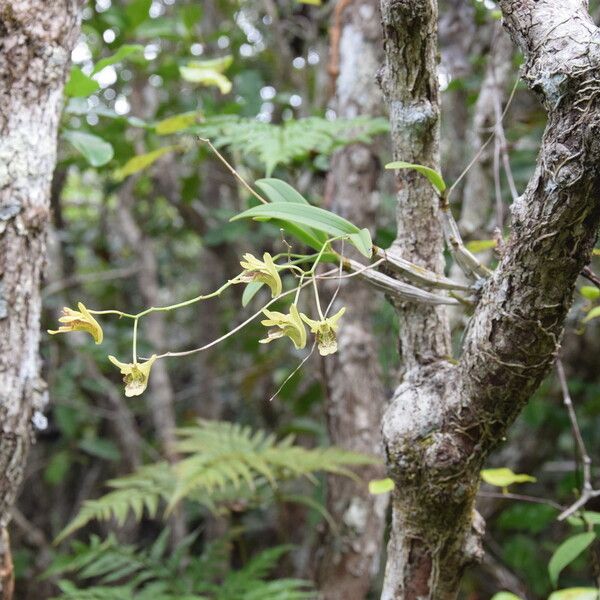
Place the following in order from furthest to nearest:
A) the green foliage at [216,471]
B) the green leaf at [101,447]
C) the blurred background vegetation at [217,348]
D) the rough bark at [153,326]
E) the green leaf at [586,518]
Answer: the green leaf at [101,447] < the rough bark at [153,326] < the blurred background vegetation at [217,348] < the green foliage at [216,471] < the green leaf at [586,518]

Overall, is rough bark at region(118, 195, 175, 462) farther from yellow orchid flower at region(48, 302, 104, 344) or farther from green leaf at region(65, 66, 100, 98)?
yellow orchid flower at region(48, 302, 104, 344)

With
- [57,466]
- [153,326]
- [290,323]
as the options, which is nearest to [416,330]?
[290,323]

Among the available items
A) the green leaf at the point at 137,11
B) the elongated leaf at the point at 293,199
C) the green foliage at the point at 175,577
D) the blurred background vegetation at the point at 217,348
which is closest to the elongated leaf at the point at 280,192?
the elongated leaf at the point at 293,199

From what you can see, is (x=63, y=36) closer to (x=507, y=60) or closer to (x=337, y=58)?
(x=337, y=58)

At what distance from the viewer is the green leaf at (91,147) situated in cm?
120

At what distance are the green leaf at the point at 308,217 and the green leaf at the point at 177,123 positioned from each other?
0.67 metres

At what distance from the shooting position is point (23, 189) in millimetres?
924

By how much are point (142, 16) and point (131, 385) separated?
135 centimetres

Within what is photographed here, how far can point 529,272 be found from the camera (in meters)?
0.63

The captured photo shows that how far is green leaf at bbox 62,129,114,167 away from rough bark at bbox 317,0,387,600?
52 centimetres

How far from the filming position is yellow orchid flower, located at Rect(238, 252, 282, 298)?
63 centimetres

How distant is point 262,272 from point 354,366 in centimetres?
89

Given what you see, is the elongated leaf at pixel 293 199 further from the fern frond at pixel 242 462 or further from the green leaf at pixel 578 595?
the fern frond at pixel 242 462

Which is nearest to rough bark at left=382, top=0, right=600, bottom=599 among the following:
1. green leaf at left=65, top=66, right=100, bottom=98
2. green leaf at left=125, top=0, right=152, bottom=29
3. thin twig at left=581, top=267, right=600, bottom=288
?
thin twig at left=581, top=267, right=600, bottom=288
